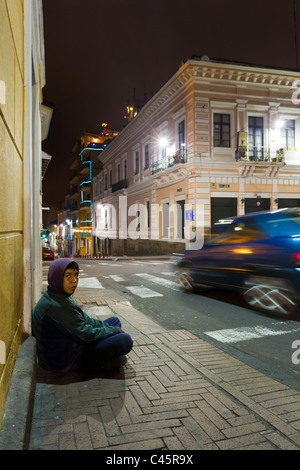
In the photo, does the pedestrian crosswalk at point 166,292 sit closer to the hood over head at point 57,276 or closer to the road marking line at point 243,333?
the road marking line at point 243,333

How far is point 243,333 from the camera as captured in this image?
203 inches

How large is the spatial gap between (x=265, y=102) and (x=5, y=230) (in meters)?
23.0

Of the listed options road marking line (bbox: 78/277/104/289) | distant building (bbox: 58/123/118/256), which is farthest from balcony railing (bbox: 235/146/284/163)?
distant building (bbox: 58/123/118/256)

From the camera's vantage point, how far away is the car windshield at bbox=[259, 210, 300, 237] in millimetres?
6215

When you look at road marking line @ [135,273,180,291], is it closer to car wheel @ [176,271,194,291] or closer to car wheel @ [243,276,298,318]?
car wheel @ [176,271,194,291]

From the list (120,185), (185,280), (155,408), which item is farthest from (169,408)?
(120,185)

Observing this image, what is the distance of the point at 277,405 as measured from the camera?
296 cm

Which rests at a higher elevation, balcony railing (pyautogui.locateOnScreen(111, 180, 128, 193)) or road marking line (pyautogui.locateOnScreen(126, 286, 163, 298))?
balcony railing (pyautogui.locateOnScreen(111, 180, 128, 193))

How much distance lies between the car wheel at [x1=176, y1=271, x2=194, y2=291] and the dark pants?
523 centimetres

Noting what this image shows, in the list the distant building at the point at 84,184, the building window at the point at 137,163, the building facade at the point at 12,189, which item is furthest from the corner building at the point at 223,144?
the distant building at the point at 84,184

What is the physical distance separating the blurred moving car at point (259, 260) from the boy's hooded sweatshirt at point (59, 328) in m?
3.84

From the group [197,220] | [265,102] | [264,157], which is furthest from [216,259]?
[265,102]

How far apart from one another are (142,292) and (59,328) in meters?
5.54

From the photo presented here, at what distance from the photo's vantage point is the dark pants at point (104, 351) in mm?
3482
